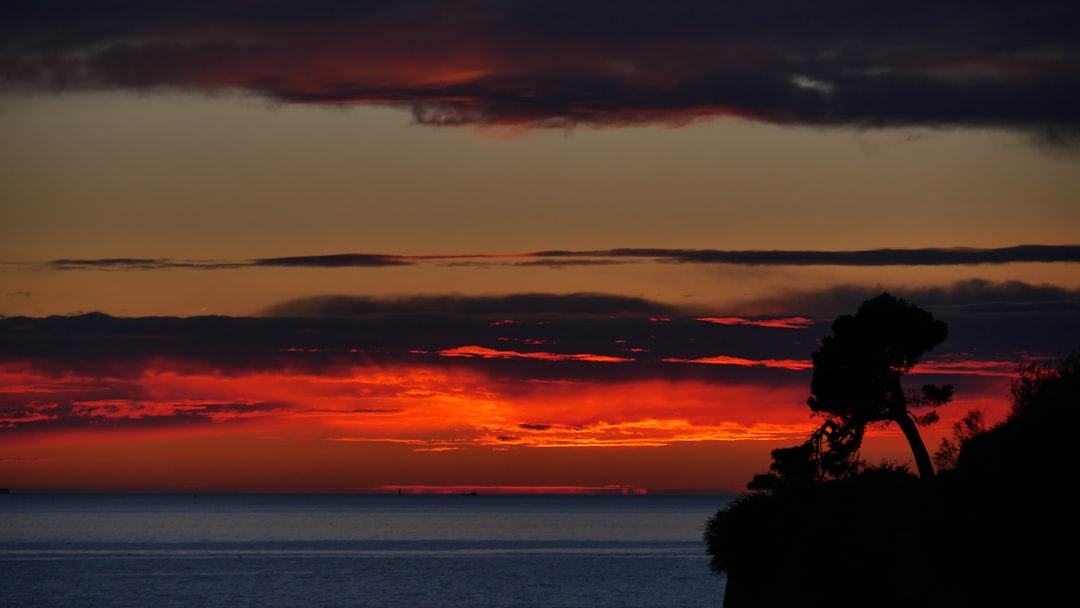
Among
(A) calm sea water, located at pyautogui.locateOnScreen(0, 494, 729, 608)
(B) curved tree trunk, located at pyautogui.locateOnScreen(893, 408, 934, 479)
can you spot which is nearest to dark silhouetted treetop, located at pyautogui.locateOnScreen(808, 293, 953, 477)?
(B) curved tree trunk, located at pyautogui.locateOnScreen(893, 408, 934, 479)

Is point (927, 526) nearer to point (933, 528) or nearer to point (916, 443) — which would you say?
point (933, 528)

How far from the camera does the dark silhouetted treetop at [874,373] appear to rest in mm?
63062

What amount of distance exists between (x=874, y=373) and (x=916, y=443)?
12.5 feet

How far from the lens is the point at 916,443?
62.4 meters

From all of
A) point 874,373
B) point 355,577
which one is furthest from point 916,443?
point 355,577

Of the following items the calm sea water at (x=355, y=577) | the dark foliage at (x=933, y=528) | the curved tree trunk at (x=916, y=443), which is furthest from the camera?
the calm sea water at (x=355, y=577)

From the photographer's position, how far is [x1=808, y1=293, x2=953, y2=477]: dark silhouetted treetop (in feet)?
207

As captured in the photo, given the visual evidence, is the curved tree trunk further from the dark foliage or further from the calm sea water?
the calm sea water

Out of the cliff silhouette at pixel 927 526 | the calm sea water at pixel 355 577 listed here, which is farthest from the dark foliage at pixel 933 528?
the calm sea water at pixel 355 577

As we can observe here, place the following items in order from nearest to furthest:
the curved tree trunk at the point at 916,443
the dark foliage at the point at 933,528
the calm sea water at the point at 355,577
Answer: the dark foliage at the point at 933,528 → the curved tree trunk at the point at 916,443 → the calm sea water at the point at 355,577

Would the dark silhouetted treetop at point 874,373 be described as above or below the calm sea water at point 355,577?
above

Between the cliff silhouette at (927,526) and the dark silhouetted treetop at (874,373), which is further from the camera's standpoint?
the dark silhouetted treetop at (874,373)

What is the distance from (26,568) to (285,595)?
5022 centimetres

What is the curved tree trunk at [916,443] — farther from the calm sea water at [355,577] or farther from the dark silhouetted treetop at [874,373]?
the calm sea water at [355,577]
